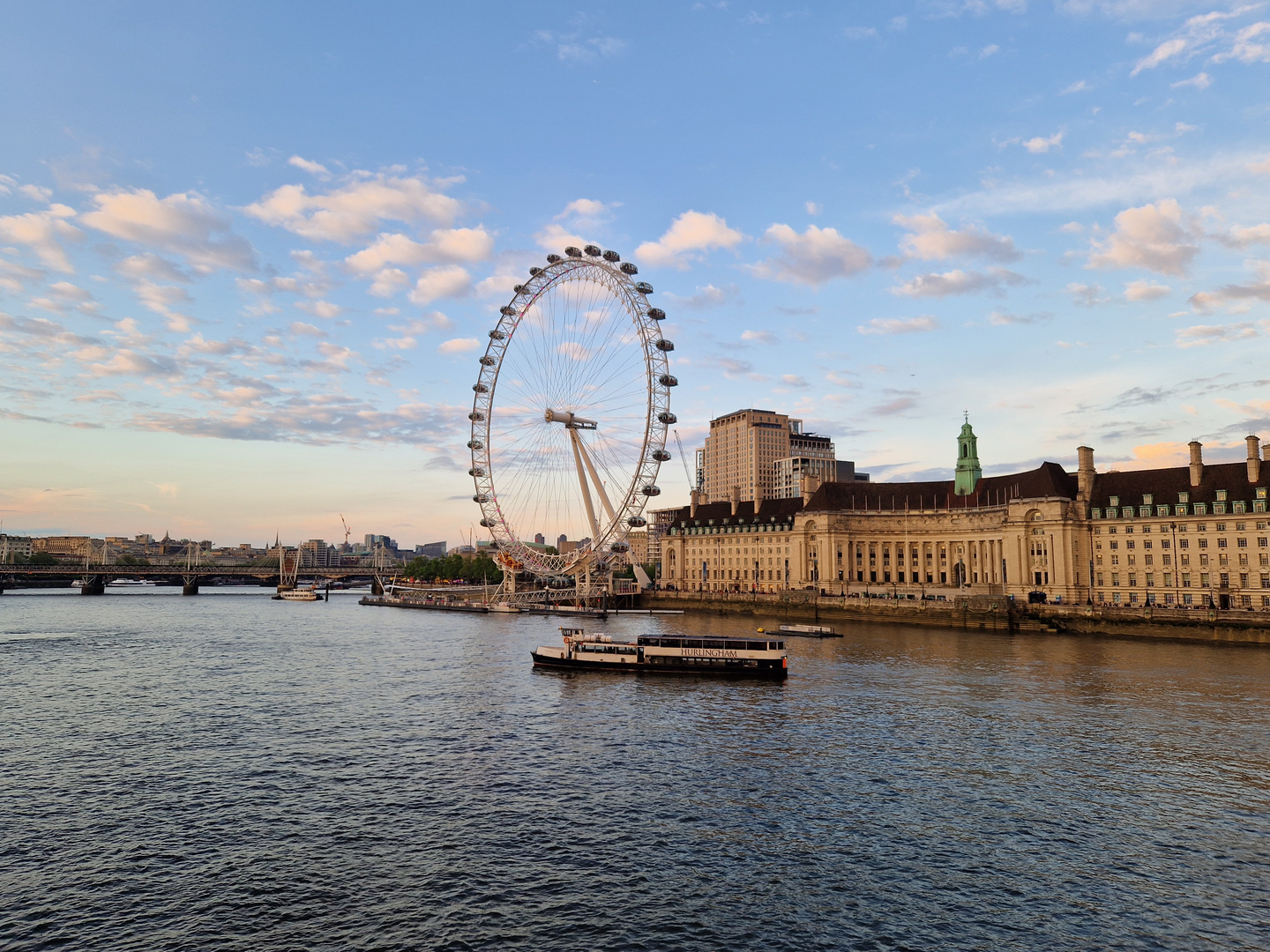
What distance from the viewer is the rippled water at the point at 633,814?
23.0 meters

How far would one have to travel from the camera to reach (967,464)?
534 ft

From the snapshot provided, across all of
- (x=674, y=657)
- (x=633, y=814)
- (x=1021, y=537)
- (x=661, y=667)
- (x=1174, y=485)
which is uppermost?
(x=1174, y=485)

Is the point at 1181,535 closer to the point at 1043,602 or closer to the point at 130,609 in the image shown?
the point at 1043,602

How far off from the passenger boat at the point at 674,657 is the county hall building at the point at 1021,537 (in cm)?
7782

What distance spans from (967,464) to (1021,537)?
1283 inches

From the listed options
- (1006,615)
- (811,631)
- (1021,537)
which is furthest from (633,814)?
(1021,537)

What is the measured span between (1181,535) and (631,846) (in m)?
118

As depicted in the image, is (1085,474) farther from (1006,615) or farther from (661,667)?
(661,667)

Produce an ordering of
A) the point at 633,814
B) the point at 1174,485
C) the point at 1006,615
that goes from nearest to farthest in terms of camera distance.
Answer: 1. the point at 633,814
2. the point at 1006,615
3. the point at 1174,485

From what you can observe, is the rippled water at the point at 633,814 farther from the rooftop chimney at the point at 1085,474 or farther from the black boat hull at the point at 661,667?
the rooftop chimney at the point at 1085,474

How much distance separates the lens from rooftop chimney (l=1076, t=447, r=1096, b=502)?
12888 cm

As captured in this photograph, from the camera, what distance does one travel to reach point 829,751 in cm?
4181

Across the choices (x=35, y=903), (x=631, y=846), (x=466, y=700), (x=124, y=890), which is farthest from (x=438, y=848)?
(x=466, y=700)

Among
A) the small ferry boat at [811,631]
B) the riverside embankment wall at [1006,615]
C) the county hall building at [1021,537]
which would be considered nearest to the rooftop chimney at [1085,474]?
the county hall building at [1021,537]
